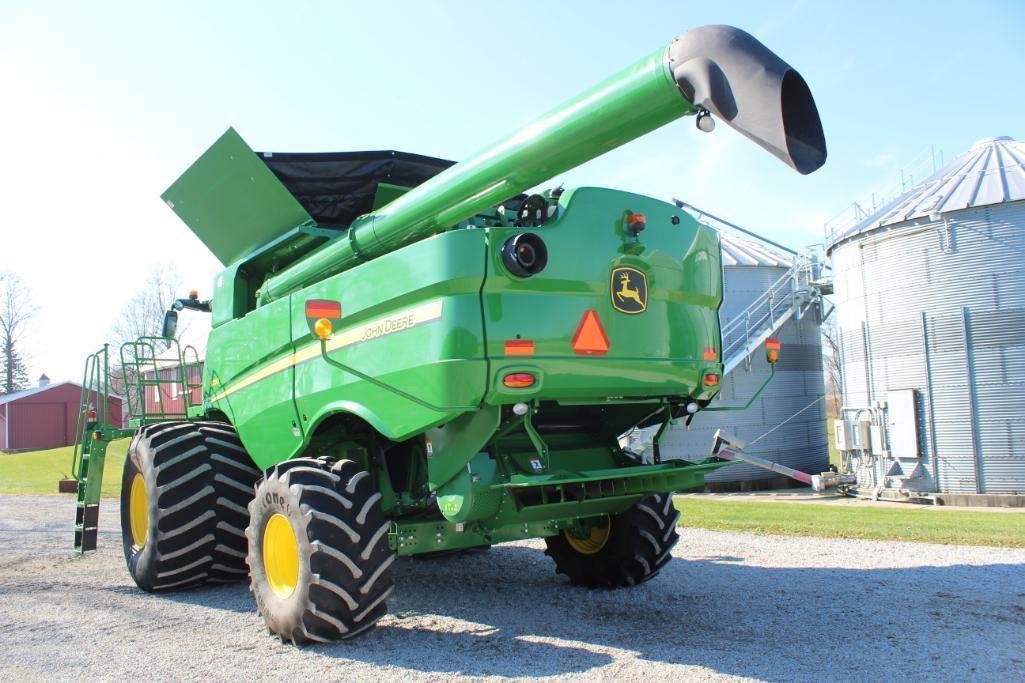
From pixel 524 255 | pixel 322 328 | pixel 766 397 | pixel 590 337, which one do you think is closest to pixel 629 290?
pixel 590 337

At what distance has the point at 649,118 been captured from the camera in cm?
391

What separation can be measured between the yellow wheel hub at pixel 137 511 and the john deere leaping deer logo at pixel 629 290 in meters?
5.04

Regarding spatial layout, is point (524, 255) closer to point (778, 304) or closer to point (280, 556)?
point (280, 556)

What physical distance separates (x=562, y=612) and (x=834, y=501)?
1690 centimetres

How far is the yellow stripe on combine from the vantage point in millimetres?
4844

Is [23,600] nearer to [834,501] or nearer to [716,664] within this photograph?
[716,664]

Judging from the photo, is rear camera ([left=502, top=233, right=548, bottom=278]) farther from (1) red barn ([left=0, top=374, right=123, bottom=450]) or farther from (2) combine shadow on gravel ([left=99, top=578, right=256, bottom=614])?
(1) red barn ([left=0, top=374, right=123, bottom=450])

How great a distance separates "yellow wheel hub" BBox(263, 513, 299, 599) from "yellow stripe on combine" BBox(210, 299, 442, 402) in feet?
3.91

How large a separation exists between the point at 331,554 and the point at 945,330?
17.8 metres

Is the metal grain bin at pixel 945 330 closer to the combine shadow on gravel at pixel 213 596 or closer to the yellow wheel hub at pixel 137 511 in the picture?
the combine shadow on gravel at pixel 213 596

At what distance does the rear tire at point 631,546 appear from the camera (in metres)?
6.51

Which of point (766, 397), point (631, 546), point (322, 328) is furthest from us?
point (766, 397)

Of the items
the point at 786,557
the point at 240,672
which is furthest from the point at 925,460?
the point at 240,672

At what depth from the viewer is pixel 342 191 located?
746cm
